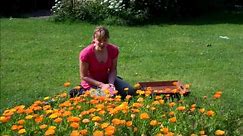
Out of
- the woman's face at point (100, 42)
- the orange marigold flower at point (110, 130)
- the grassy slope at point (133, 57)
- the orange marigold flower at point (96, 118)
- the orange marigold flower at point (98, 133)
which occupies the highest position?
the woman's face at point (100, 42)

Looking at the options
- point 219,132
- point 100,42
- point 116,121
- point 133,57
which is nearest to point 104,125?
point 116,121

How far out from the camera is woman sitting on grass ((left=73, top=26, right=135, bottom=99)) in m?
5.89

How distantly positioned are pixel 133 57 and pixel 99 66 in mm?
3807

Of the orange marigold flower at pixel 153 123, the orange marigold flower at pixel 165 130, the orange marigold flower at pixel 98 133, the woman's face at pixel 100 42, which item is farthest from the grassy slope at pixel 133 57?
the orange marigold flower at pixel 98 133

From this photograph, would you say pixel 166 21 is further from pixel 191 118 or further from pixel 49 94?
pixel 191 118

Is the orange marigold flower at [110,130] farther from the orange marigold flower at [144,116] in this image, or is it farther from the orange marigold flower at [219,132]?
the orange marigold flower at [219,132]

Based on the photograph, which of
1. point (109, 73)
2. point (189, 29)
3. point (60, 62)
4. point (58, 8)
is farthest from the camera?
point (58, 8)

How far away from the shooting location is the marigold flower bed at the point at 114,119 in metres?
3.67

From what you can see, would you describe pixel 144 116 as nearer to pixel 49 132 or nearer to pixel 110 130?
pixel 110 130

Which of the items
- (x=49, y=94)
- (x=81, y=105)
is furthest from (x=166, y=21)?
(x=81, y=105)

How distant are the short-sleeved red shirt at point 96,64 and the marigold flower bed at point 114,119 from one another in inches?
62.4

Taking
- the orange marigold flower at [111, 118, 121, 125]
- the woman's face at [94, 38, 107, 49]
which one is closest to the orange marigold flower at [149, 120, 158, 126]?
the orange marigold flower at [111, 118, 121, 125]

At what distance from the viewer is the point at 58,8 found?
50.9 ft

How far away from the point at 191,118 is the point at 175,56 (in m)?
5.99
